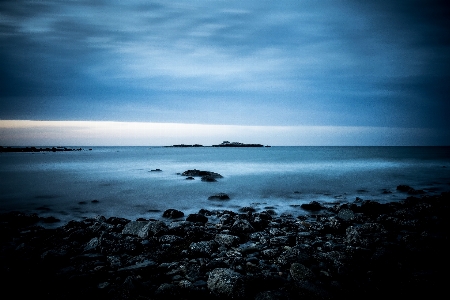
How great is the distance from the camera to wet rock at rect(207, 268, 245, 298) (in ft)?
15.1

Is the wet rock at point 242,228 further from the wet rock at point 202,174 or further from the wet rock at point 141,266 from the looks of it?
the wet rock at point 202,174

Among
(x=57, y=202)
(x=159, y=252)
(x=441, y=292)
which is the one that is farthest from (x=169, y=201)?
(x=441, y=292)

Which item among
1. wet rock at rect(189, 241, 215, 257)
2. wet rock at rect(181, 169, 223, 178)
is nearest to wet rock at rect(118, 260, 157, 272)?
wet rock at rect(189, 241, 215, 257)

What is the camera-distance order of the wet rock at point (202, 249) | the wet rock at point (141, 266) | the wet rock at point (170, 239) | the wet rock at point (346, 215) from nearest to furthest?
the wet rock at point (141, 266), the wet rock at point (202, 249), the wet rock at point (170, 239), the wet rock at point (346, 215)

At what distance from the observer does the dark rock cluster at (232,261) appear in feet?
15.5

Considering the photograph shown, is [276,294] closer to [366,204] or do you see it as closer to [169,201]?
[366,204]

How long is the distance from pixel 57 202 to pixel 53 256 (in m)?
11.0

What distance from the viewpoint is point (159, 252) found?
6.69 meters

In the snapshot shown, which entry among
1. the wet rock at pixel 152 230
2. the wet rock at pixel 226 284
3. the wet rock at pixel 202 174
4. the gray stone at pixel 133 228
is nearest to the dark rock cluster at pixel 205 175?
the wet rock at pixel 202 174

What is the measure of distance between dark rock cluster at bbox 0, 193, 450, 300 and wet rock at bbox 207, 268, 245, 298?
2cm

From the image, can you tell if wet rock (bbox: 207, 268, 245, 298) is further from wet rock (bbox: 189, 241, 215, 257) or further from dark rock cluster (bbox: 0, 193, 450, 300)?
wet rock (bbox: 189, 241, 215, 257)

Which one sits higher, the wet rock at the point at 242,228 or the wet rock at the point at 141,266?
the wet rock at the point at 242,228

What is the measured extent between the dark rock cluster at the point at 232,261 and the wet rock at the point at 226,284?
17 millimetres

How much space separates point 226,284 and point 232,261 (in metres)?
1.34
